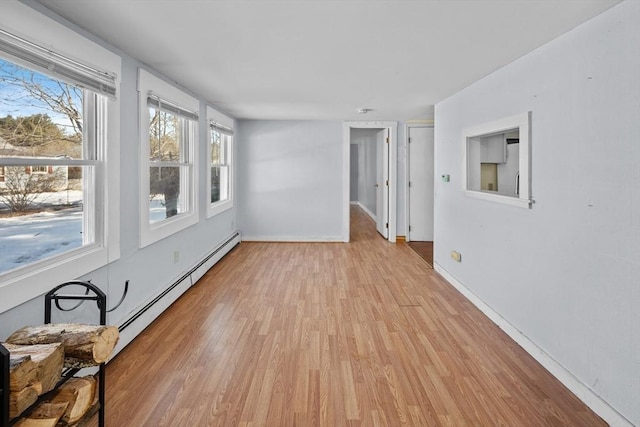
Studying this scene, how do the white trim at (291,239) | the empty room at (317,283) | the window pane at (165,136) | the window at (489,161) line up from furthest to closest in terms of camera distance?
the white trim at (291,239) → the window at (489,161) → the window pane at (165,136) → the empty room at (317,283)

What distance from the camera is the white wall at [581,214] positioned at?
5.81 feet

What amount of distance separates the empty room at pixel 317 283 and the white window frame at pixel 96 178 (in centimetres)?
1

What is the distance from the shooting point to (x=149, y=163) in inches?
122

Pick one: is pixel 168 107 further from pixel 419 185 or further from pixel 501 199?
pixel 419 185

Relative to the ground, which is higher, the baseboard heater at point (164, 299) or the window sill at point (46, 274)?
the window sill at point (46, 274)

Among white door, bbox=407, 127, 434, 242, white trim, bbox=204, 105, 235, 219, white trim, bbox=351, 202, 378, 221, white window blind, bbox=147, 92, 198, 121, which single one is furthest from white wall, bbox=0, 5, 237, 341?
white trim, bbox=351, 202, 378, 221

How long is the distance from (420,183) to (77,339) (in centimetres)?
586

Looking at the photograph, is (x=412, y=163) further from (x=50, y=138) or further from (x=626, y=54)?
(x=50, y=138)

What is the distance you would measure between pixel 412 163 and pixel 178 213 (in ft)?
13.7

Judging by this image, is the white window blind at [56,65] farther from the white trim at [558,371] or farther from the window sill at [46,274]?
the white trim at [558,371]

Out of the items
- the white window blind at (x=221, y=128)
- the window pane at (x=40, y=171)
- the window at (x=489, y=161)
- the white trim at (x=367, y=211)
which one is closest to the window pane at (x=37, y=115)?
the window pane at (x=40, y=171)

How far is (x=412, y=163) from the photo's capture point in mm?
6441

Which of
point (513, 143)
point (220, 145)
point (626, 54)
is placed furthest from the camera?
point (220, 145)

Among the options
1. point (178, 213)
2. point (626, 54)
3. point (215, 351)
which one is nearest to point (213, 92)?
point (178, 213)
